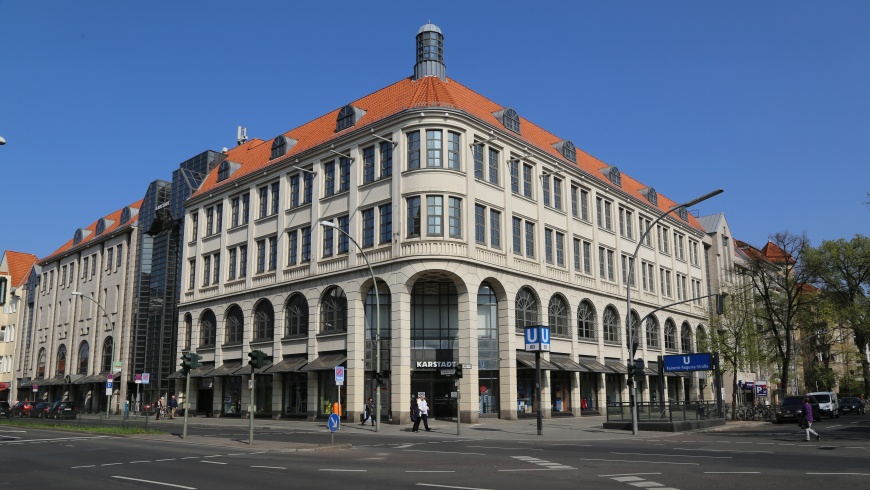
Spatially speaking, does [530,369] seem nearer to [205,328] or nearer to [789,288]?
[789,288]

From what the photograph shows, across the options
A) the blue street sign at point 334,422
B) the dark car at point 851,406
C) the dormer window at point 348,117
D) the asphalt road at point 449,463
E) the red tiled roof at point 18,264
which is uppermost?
the dormer window at point 348,117

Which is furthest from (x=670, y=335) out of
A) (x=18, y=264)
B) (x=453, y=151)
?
(x=18, y=264)

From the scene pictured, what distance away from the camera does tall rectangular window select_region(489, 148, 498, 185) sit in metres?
42.7

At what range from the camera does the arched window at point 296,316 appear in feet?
146

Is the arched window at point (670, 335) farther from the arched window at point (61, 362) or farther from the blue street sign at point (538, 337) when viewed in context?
the arched window at point (61, 362)

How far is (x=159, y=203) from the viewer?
61.5 metres

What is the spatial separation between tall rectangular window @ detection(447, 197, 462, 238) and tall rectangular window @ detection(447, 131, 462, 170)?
1872 mm

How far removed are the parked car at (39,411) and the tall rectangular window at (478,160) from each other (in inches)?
1376

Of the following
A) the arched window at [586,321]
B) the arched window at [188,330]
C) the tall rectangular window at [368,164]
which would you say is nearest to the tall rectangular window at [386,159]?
the tall rectangular window at [368,164]

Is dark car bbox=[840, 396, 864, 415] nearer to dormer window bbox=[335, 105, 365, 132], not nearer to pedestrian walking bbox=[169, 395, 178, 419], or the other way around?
dormer window bbox=[335, 105, 365, 132]

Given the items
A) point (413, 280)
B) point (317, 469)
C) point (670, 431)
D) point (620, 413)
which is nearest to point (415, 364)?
point (413, 280)

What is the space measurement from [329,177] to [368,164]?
134 inches

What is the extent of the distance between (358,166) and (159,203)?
26222mm

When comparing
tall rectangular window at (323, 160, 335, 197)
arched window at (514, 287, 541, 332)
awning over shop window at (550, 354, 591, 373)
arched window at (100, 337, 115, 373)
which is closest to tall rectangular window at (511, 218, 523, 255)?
arched window at (514, 287, 541, 332)
